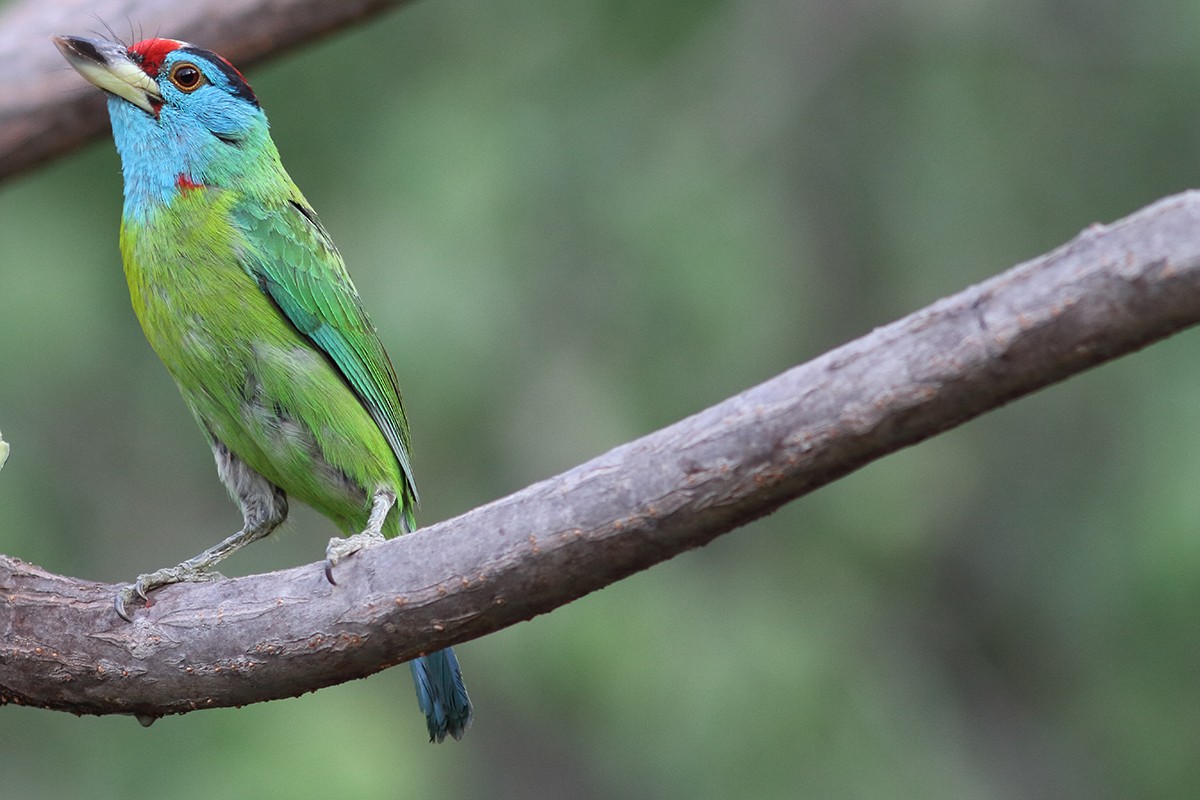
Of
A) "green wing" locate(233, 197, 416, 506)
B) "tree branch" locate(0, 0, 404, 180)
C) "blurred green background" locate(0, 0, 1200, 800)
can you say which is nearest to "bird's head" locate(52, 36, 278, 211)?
"green wing" locate(233, 197, 416, 506)

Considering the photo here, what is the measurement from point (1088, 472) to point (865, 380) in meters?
5.13

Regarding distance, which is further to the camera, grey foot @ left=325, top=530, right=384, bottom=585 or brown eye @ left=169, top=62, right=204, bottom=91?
brown eye @ left=169, top=62, right=204, bottom=91

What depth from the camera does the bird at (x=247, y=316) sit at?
3596 mm

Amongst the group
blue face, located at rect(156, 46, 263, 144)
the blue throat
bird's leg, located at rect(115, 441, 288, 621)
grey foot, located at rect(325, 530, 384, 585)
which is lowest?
grey foot, located at rect(325, 530, 384, 585)

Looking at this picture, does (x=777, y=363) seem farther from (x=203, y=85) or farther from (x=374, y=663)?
(x=374, y=663)

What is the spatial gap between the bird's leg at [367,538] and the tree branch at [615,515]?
0.15ft

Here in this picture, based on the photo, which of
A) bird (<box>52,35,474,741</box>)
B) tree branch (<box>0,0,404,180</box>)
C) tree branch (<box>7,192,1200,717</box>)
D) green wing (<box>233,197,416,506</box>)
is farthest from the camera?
tree branch (<box>0,0,404,180</box>)

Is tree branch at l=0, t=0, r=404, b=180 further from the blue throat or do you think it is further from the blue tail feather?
the blue tail feather

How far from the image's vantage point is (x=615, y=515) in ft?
8.26

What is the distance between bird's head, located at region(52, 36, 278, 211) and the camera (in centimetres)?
378

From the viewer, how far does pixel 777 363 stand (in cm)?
694

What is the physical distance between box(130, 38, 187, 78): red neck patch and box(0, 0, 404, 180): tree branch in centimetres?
57

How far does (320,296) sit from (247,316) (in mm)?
238

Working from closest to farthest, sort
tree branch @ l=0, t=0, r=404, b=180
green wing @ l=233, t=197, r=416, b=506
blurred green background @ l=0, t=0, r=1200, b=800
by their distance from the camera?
1. green wing @ l=233, t=197, r=416, b=506
2. tree branch @ l=0, t=0, r=404, b=180
3. blurred green background @ l=0, t=0, r=1200, b=800
